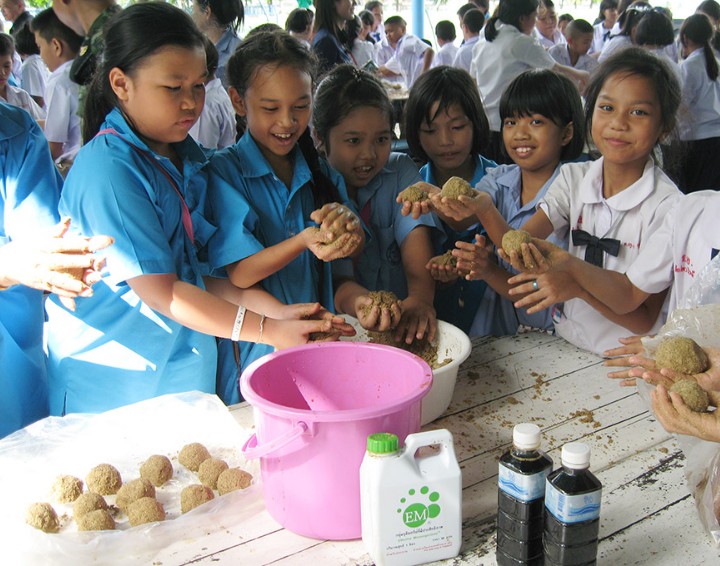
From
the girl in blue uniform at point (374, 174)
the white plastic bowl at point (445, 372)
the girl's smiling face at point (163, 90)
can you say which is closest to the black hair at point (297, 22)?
the girl in blue uniform at point (374, 174)

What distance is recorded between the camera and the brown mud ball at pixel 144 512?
1.12 m

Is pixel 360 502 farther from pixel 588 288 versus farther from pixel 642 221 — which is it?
pixel 642 221

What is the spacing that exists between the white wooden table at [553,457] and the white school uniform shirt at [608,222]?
67 mm

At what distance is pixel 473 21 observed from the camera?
827 cm

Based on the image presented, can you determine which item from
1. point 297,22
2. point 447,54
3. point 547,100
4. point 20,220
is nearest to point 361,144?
point 547,100

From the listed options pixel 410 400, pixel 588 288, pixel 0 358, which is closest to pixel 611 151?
pixel 588 288

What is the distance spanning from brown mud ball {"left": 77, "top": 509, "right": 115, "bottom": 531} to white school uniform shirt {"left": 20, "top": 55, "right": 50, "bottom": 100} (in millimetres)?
6130

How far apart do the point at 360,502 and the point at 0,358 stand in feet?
3.84

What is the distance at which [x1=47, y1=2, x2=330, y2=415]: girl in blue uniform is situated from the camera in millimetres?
1524

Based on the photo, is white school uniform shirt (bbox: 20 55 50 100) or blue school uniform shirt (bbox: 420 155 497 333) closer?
blue school uniform shirt (bbox: 420 155 497 333)

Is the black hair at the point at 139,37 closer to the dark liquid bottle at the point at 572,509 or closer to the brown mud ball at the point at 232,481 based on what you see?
the brown mud ball at the point at 232,481

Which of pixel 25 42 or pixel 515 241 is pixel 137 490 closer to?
pixel 515 241

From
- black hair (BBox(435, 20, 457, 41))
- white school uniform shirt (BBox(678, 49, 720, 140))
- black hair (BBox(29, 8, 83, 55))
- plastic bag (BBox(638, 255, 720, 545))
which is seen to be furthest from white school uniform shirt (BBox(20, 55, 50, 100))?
plastic bag (BBox(638, 255, 720, 545))

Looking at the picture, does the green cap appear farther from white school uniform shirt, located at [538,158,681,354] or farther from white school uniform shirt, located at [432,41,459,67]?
white school uniform shirt, located at [432,41,459,67]
